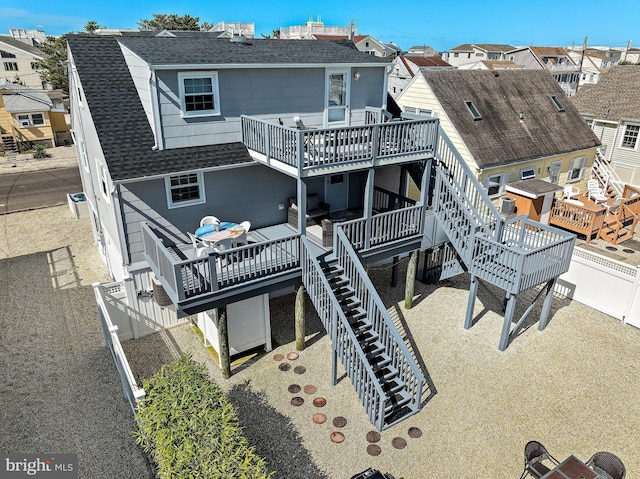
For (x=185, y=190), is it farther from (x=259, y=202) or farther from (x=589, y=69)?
(x=589, y=69)

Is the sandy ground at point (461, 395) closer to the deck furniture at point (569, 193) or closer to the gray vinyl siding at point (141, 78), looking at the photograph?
the gray vinyl siding at point (141, 78)

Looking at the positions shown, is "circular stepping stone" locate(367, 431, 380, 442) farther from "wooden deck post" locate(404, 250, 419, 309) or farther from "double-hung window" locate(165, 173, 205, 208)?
"double-hung window" locate(165, 173, 205, 208)

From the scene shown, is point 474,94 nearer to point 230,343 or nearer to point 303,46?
point 303,46

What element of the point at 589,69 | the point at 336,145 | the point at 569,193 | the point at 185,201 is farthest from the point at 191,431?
the point at 589,69

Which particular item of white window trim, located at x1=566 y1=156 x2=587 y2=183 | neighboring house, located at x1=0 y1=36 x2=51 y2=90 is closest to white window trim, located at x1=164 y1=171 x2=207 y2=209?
white window trim, located at x1=566 y1=156 x2=587 y2=183

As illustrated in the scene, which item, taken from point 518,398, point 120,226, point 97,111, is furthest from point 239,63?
point 518,398

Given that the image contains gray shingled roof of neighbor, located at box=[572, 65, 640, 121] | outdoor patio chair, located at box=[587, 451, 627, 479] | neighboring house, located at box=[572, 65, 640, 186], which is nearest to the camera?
outdoor patio chair, located at box=[587, 451, 627, 479]

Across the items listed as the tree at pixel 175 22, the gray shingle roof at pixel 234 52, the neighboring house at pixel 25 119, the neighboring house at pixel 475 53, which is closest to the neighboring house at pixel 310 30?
the neighboring house at pixel 475 53
